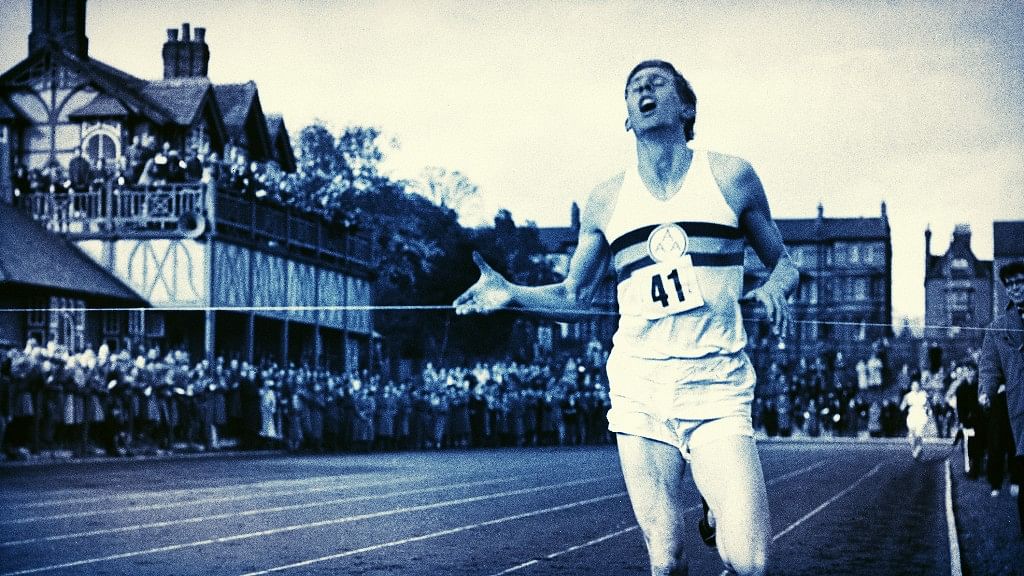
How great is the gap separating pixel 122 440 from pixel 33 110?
13107 mm

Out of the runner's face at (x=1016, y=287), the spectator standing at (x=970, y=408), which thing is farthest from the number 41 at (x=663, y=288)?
the spectator standing at (x=970, y=408)

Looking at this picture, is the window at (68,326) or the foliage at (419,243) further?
the foliage at (419,243)

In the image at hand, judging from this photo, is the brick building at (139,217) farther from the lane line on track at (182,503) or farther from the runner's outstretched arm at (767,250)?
the runner's outstretched arm at (767,250)

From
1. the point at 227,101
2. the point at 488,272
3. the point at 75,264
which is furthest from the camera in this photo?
the point at 227,101

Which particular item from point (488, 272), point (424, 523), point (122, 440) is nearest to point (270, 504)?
point (424, 523)

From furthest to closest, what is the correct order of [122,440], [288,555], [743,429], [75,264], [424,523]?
[75,264] → [122,440] → [424,523] → [288,555] → [743,429]

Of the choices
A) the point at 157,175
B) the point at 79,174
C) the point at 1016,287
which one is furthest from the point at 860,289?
the point at 1016,287

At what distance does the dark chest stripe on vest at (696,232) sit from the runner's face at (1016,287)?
157 inches

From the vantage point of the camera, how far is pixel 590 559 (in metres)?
10.2

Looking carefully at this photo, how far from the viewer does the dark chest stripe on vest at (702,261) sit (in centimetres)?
515

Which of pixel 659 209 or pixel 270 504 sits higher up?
pixel 659 209

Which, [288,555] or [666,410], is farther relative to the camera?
[288,555]

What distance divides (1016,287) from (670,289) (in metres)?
4.30

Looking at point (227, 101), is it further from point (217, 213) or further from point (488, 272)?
point (488, 272)
